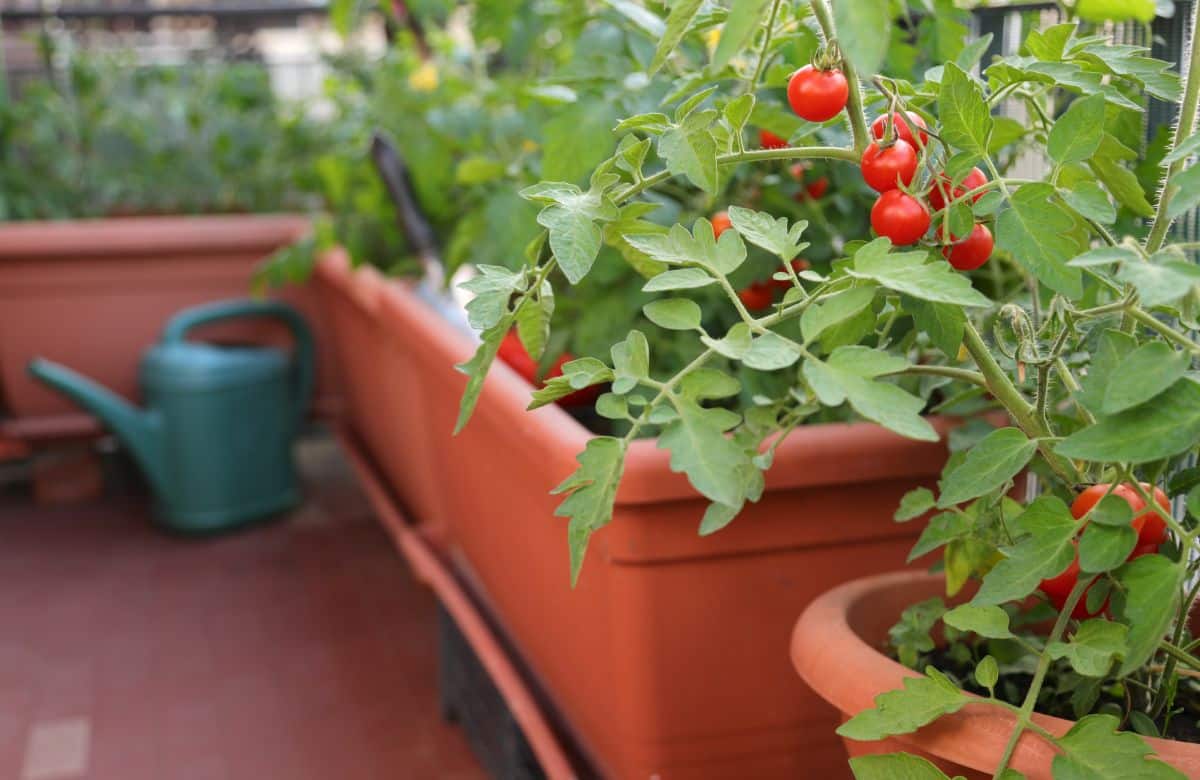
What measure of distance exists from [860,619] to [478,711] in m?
0.79

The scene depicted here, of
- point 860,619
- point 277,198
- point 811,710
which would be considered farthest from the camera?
point 277,198

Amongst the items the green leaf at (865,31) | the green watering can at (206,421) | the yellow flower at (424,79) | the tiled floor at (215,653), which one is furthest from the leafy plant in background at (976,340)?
the green watering can at (206,421)

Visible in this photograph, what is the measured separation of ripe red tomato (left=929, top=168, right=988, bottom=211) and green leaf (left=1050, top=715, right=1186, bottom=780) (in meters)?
0.29

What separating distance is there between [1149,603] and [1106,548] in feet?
0.11

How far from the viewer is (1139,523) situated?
0.66 m

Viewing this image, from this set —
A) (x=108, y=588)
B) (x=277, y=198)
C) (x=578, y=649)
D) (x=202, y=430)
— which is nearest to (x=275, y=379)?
(x=202, y=430)

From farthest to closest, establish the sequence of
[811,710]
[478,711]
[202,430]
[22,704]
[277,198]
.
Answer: [277,198] → [202,430] → [22,704] → [478,711] → [811,710]

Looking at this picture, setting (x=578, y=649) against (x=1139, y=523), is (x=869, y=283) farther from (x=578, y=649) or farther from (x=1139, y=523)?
(x=578, y=649)

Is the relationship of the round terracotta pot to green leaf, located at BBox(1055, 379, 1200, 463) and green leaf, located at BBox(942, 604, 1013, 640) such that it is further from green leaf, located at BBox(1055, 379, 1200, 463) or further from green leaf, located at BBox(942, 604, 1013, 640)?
green leaf, located at BBox(1055, 379, 1200, 463)

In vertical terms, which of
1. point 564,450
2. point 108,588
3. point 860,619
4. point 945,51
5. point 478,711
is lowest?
point 108,588

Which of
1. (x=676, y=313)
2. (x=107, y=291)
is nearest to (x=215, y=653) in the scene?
(x=107, y=291)

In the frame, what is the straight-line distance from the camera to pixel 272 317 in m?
2.77

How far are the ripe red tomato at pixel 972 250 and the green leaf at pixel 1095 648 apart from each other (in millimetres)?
213

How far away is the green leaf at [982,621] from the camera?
680 mm
